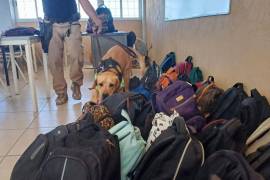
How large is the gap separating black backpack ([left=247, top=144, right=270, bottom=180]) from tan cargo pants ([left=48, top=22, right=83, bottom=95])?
1998 mm

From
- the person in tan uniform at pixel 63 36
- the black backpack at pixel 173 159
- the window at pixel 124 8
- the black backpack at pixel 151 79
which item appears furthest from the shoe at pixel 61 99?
the window at pixel 124 8

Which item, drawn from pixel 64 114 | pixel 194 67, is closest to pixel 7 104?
pixel 64 114

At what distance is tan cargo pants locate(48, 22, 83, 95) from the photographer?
252 centimetres

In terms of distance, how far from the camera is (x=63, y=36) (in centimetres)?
254

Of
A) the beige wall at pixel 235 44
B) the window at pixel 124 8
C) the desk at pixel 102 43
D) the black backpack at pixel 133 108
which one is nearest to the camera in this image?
the beige wall at pixel 235 44

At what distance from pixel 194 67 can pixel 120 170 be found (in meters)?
1.40

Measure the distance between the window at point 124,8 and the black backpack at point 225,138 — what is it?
4880 mm

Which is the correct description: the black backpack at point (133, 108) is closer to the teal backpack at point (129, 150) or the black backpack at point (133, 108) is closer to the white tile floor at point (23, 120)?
the teal backpack at point (129, 150)

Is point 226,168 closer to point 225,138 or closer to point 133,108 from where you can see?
point 225,138

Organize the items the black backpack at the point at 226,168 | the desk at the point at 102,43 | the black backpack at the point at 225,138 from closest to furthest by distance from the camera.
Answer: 1. the black backpack at the point at 226,168
2. the black backpack at the point at 225,138
3. the desk at the point at 102,43

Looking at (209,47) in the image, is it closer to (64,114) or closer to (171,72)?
(171,72)

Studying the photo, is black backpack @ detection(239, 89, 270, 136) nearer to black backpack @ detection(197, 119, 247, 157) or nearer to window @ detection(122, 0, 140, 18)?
black backpack @ detection(197, 119, 247, 157)

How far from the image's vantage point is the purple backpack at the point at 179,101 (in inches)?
56.1

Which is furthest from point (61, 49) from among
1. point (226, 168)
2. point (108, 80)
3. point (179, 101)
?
point (226, 168)
